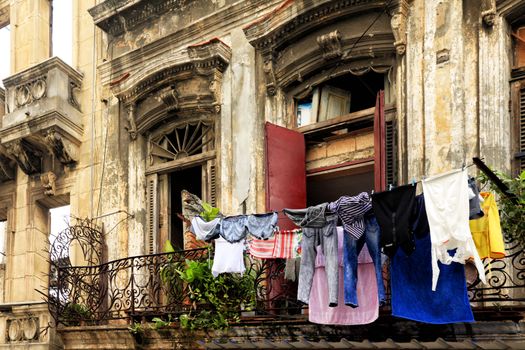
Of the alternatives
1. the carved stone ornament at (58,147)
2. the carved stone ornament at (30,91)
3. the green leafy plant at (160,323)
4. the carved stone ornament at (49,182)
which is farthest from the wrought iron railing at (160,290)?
the carved stone ornament at (30,91)

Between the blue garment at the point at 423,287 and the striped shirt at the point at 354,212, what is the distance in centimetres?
48

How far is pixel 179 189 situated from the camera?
12891 mm

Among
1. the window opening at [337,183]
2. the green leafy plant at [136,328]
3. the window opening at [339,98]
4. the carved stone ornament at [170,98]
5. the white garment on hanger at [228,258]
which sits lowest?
the green leafy plant at [136,328]

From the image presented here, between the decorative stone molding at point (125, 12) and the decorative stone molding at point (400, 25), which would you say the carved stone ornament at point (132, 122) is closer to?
the decorative stone molding at point (125, 12)

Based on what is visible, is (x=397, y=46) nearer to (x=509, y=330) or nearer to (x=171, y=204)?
(x=509, y=330)

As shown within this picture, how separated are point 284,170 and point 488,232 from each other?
3302mm

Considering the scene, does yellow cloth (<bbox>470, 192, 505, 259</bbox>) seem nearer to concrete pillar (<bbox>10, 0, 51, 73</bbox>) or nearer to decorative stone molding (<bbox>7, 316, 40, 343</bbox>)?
decorative stone molding (<bbox>7, 316, 40, 343</bbox>)

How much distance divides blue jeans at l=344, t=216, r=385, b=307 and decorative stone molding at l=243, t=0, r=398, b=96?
253cm

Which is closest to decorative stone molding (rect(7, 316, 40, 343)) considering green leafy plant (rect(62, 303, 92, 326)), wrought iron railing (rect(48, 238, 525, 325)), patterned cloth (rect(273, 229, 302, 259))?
wrought iron railing (rect(48, 238, 525, 325))

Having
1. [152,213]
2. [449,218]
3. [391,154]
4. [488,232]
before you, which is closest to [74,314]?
[152,213]

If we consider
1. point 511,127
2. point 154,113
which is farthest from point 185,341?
point 511,127

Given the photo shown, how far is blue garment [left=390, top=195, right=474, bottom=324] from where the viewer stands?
784cm

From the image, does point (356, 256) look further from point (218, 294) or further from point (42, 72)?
point (42, 72)

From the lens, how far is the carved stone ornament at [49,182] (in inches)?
541
